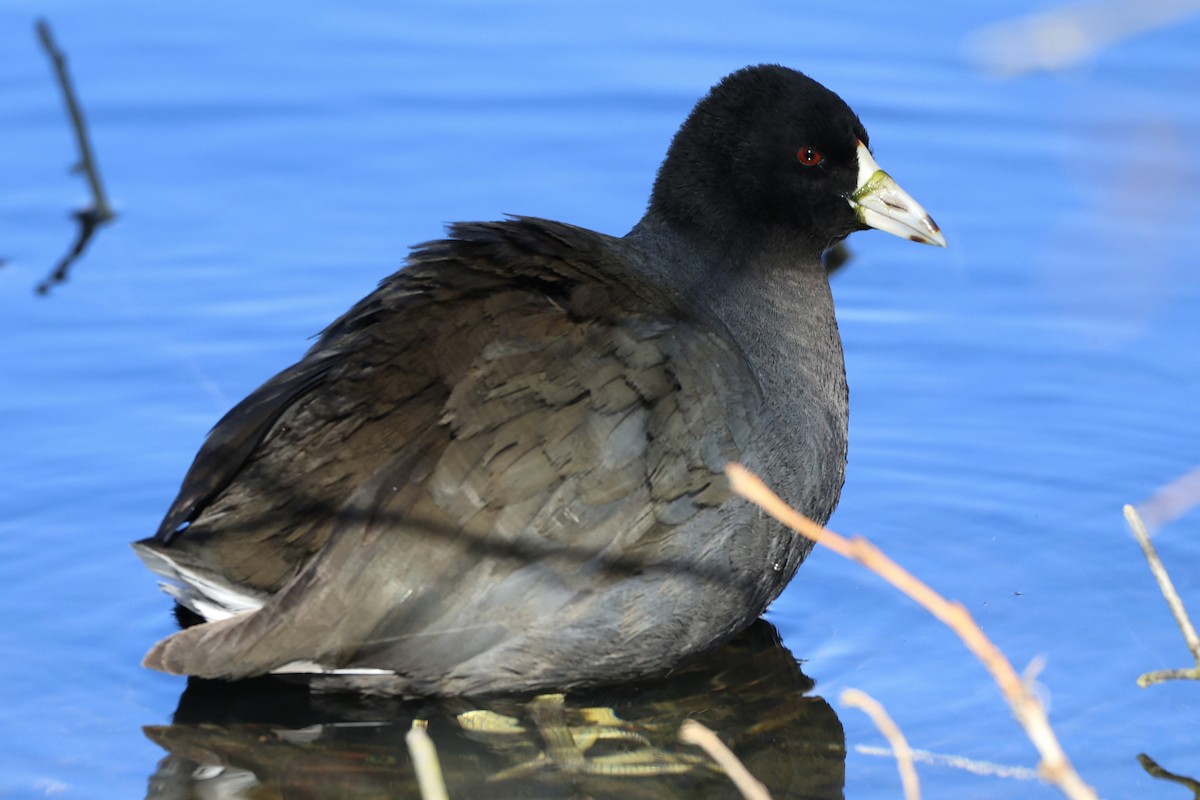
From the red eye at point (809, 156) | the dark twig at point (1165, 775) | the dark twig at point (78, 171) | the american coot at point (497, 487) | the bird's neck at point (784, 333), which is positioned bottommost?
the dark twig at point (1165, 775)

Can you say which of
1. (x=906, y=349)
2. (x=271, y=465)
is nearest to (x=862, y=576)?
(x=906, y=349)

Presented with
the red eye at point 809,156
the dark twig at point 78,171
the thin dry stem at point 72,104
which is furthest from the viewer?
the dark twig at point 78,171

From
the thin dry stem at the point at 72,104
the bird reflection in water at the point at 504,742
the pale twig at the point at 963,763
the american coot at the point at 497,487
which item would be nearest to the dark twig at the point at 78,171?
the thin dry stem at the point at 72,104

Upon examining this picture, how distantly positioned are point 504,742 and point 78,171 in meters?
4.11

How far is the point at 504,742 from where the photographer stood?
13.1ft

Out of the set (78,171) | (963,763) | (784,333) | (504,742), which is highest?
(78,171)

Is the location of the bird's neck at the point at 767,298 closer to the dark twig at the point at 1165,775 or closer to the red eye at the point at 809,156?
the red eye at the point at 809,156

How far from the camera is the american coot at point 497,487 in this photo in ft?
12.1

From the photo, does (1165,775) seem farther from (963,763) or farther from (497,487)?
(497,487)

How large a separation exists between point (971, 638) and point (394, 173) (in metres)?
5.80

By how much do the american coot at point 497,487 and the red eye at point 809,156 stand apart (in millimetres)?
593

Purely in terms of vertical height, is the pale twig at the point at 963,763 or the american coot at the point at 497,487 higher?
the american coot at the point at 497,487

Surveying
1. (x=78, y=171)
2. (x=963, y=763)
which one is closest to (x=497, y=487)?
(x=963, y=763)

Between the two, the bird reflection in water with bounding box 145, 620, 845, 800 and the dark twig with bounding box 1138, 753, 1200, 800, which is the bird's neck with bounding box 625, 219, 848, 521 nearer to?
the bird reflection in water with bounding box 145, 620, 845, 800
